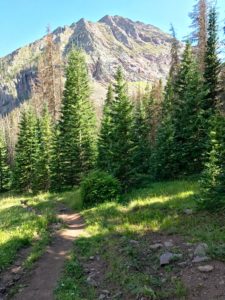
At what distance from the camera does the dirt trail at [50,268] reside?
9444mm

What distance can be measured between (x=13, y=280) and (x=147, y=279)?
4.33 meters

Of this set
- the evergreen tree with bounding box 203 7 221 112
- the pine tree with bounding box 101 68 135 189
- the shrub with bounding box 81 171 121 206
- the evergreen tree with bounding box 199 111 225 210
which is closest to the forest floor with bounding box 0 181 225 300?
the evergreen tree with bounding box 199 111 225 210

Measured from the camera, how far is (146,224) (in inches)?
545

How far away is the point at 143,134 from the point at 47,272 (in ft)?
96.3

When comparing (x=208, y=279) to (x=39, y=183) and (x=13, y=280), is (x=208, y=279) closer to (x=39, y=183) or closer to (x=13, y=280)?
(x=13, y=280)

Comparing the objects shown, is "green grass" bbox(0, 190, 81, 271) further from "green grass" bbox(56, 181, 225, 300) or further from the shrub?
the shrub

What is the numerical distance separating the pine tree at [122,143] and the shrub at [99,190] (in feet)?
7.86

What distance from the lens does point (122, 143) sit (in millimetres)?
24531

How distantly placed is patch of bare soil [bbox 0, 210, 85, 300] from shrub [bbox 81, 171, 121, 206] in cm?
554

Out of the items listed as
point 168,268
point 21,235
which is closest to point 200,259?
point 168,268

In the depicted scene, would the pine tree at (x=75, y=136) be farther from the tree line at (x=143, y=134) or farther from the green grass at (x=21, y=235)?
the green grass at (x=21, y=235)

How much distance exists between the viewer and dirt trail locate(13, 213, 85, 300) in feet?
Result: 31.0

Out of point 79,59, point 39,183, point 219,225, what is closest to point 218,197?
point 219,225

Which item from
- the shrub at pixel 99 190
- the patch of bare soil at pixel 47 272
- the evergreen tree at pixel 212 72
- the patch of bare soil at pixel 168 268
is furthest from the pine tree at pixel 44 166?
the patch of bare soil at pixel 168 268
